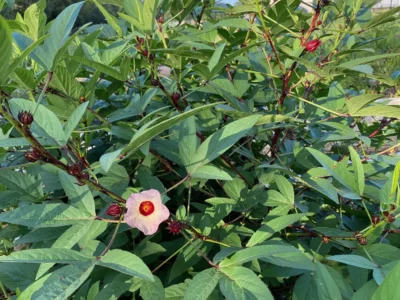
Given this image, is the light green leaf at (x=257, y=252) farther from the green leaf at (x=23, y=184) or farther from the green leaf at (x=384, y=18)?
the green leaf at (x=384, y=18)

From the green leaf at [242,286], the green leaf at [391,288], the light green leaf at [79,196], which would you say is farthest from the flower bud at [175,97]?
the green leaf at [391,288]

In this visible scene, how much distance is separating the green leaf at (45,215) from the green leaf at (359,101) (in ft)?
1.54

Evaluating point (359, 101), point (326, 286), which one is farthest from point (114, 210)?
point (359, 101)

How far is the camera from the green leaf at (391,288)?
1.19 feet

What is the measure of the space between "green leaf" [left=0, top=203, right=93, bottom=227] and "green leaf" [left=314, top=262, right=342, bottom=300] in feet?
0.99

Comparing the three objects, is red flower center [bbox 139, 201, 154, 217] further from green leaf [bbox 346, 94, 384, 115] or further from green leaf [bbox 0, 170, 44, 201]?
green leaf [bbox 346, 94, 384, 115]

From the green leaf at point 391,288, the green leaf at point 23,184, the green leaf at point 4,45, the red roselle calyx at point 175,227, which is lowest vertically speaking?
the green leaf at point 23,184

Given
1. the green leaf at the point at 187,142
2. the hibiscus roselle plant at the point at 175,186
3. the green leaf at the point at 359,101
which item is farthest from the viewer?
the green leaf at the point at 359,101

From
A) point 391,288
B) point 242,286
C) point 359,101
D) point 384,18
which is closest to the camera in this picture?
point 391,288

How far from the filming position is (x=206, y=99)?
0.91 meters

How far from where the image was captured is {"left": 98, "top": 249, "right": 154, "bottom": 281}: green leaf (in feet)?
1.36

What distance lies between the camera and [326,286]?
1.61 feet

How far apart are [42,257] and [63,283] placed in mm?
35

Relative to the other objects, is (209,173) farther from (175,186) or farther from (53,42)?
(53,42)
